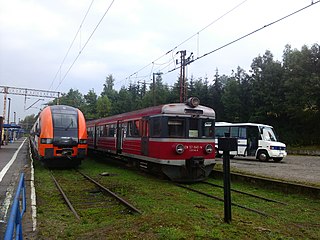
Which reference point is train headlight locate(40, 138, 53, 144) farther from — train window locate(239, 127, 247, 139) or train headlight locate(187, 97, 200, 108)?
train window locate(239, 127, 247, 139)

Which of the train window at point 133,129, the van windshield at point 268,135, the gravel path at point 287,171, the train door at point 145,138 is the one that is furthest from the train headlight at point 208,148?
the van windshield at point 268,135

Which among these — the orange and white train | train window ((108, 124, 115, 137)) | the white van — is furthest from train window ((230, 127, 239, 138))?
the orange and white train

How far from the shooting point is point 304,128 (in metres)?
46.6

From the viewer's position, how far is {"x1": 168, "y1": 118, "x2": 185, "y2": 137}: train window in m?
12.3

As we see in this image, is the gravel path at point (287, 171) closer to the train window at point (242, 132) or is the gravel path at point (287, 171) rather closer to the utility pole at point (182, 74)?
the train window at point (242, 132)

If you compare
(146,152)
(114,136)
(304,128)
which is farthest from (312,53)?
(146,152)

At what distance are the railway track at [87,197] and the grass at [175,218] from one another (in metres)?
0.15

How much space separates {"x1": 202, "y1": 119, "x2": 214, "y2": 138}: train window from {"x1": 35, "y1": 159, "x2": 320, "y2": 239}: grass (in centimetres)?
236

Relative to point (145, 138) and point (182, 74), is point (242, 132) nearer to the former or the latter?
point (182, 74)

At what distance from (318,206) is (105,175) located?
8527mm

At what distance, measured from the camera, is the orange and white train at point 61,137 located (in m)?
15.3

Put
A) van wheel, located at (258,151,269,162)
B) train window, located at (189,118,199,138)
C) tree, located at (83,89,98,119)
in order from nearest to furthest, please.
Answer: train window, located at (189,118,199,138), van wheel, located at (258,151,269,162), tree, located at (83,89,98,119)

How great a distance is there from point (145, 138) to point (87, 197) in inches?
168

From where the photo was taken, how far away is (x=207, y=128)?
13164 millimetres
